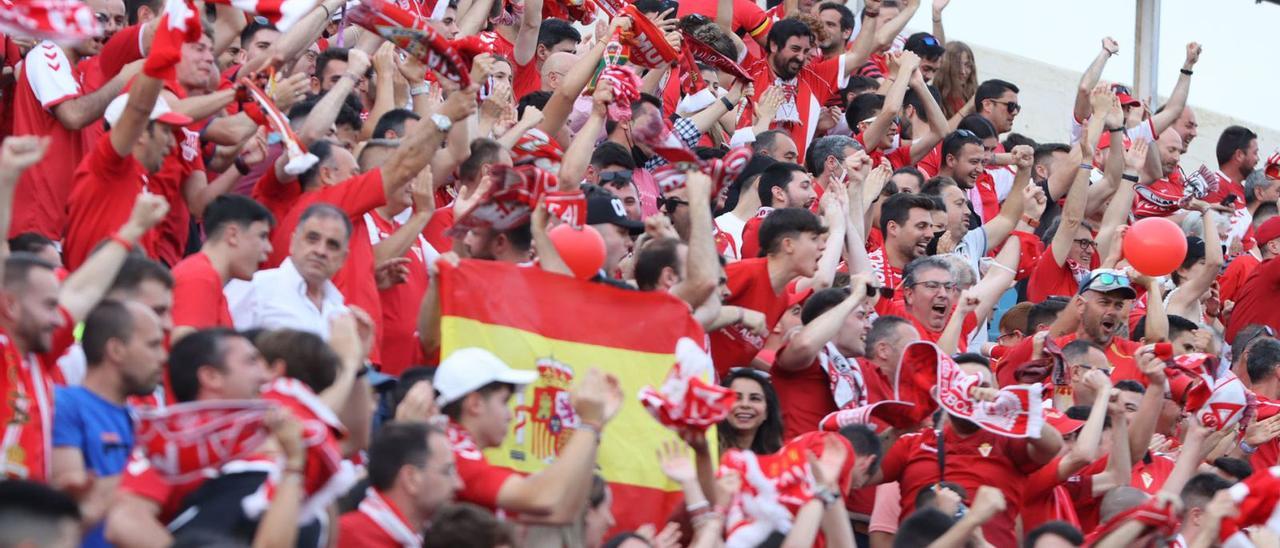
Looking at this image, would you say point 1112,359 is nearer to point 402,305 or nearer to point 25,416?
point 402,305

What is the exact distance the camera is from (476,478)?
21.2 ft

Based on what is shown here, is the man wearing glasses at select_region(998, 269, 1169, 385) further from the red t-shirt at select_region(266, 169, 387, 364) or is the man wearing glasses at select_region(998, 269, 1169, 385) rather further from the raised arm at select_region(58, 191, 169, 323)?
the raised arm at select_region(58, 191, 169, 323)

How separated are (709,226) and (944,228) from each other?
3754mm

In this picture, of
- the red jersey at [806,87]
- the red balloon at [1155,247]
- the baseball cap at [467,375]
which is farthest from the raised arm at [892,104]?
the baseball cap at [467,375]

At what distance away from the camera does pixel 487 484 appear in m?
6.45

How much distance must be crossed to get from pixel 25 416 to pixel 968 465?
13.8ft

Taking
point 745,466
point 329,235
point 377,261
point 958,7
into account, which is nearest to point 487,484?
point 745,466

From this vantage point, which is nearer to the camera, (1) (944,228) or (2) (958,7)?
(1) (944,228)

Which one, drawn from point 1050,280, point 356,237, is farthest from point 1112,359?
point 356,237

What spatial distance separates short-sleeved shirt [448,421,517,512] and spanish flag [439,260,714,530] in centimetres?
75

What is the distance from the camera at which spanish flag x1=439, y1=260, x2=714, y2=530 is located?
7395 mm

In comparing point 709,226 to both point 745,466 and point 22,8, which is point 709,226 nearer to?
point 745,466

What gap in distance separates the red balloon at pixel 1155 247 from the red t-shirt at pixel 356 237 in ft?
14.9

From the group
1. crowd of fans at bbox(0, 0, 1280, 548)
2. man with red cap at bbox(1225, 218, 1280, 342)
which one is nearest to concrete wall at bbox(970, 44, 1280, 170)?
crowd of fans at bbox(0, 0, 1280, 548)
